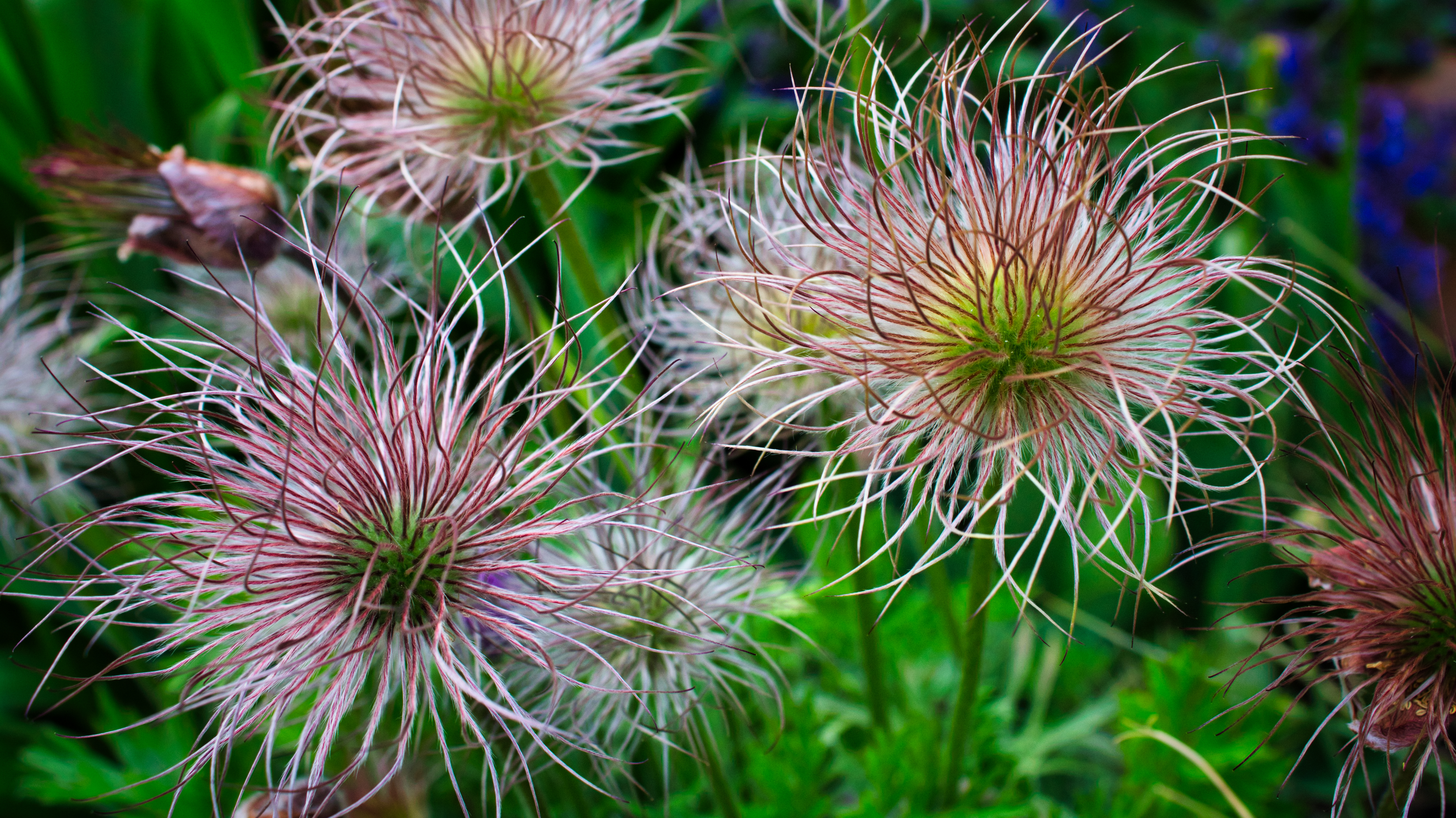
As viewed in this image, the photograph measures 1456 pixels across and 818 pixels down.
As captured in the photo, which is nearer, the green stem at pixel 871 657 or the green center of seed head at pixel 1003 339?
the green center of seed head at pixel 1003 339

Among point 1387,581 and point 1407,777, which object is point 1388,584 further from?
point 1407,777

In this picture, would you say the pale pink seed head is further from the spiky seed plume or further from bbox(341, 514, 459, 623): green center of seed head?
bbox(341, 514, 459, 623): green center of seed head

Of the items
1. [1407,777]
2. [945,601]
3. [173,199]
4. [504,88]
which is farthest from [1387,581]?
[173,199]

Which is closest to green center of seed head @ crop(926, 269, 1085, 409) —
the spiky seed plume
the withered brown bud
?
the spiky seed plume

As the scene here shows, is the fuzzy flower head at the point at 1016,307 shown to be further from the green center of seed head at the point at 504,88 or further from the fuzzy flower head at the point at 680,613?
the green center of seed head at the point at 504,88

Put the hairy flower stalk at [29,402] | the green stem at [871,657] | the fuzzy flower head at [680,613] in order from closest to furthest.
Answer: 1. the fuzzy flower head at [680,613]
2. the green stem at [871,657]
3. the hairy flower stalk at [29,402]

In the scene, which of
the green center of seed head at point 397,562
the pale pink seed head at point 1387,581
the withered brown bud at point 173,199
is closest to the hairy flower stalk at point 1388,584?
the pale pink seed head at point 1387,581

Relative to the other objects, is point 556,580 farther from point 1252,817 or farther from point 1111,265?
point 1252,817

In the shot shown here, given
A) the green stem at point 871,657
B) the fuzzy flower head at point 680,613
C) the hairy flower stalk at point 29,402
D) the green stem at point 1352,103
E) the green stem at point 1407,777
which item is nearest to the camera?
the green stem at point 1407,777
